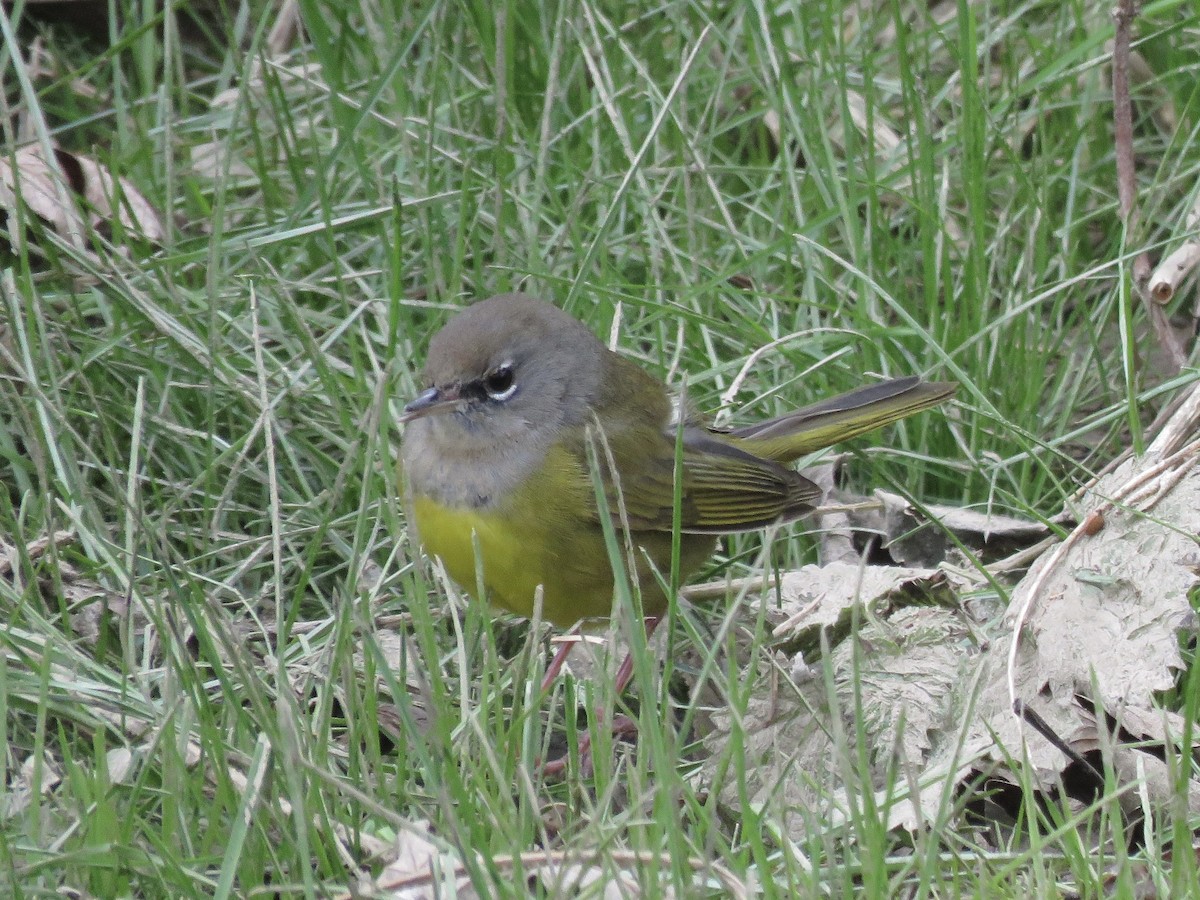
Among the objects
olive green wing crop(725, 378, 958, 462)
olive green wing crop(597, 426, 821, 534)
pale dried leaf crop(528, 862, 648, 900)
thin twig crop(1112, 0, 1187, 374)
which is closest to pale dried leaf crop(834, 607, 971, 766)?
olive green wing crop(597, 426, 821, 534)

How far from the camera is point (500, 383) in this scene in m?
3.88

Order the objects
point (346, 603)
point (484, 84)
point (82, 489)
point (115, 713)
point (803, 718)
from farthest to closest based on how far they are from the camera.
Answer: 1. point (484, 84)
2. point (82, 489)
3. point (803, 718)
4. point (115, 713)
5. point (346, 603)

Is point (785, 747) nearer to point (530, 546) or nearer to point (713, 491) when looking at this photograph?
point (530, 546)

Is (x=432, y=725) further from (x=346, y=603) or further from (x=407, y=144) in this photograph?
(x=407, y=144)

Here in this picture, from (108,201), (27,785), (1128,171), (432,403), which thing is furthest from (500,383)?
(1128,171)

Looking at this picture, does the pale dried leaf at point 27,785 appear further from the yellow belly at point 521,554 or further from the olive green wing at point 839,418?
the olive green wing at point 839,418

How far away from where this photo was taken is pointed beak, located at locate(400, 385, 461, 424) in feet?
12.1

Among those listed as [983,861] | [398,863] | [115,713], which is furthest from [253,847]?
[983,861]

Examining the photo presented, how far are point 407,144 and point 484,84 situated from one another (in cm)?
67

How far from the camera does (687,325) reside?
4.82 m

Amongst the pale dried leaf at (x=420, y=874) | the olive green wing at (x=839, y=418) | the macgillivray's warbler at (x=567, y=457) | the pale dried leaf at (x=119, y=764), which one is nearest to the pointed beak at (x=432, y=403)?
the macgillivray's warbler at (x=567, y=457)

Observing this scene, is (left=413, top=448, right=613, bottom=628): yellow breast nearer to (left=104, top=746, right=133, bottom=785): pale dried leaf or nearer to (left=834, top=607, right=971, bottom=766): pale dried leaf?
(left=834, top=607, right=971, bottom=766): pale dried leaf

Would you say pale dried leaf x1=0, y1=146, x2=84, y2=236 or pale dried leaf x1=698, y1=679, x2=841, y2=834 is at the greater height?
pale dried leaf x1=0, y1=146, x2=84, y2=236

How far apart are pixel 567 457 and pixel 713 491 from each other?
45 cm
